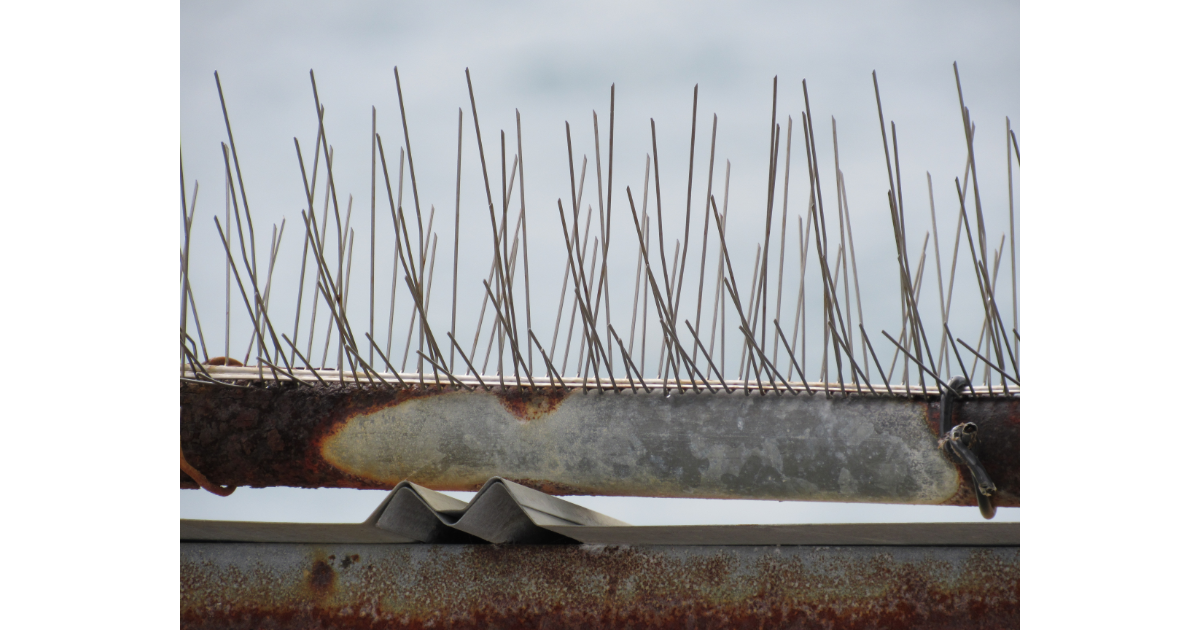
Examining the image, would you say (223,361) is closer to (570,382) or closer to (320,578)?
(320,578)

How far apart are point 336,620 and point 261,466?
11.4 inches

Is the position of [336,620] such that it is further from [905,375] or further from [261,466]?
[905,375]

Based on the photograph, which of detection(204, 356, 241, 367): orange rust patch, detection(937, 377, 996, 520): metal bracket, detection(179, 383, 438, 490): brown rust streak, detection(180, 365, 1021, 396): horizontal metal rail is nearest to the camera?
detection(937, 377, 996, 520): metal bracket

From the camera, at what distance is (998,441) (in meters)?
1.23

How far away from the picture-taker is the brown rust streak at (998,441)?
1.22 metres

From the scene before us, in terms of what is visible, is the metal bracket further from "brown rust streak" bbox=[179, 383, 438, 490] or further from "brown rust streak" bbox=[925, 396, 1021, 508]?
"brown rust streak" bbox=[179, 383, 438, 490]

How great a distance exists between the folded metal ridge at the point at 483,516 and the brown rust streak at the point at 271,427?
0.58 ft

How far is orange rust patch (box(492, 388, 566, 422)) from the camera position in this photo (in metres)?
1.40

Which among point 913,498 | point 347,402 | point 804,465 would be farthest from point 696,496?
point 347,402

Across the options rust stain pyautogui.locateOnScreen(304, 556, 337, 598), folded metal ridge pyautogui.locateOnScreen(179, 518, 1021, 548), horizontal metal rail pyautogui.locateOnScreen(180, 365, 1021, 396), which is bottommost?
rust stain pyautogui.locateOnScreen(304, 556, 337, 598)

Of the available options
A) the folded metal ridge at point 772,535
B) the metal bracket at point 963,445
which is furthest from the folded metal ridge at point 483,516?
the metal bracket at point 963,445

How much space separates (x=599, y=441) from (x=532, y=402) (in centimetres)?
13

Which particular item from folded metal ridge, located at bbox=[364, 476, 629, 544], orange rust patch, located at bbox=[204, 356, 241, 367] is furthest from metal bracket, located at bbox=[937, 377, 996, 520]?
orange rust patch, located at bbox=[204, 356, 241, 367]

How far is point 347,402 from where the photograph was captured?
1.45m
